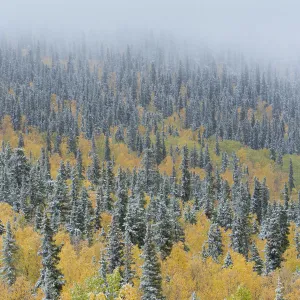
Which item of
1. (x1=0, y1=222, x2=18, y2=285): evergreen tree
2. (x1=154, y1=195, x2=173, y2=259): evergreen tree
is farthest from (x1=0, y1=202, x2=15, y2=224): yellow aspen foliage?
(x1=154, y1=195, x2=173, y2=259): evergreen tree

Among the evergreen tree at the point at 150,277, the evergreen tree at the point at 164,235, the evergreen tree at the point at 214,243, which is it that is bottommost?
the evergreen tree at the point at 214,243

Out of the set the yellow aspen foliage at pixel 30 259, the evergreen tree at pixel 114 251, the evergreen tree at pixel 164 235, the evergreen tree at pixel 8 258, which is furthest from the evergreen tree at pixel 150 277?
the yellow aspen foliage at pixel 30 259

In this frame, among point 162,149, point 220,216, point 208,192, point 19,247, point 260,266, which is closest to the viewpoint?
point 19,247

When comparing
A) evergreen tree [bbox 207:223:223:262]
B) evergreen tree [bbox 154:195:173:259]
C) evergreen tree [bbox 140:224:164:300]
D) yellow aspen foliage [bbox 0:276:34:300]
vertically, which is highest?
evergreen tree [bbox 140:224:164:300]

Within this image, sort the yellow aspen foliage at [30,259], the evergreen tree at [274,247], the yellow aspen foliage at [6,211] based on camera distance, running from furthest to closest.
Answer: the yellow aspen foliage at [6,211] → the evergreen tree at [274,247] → the yellow aspen foliage at [30,259]

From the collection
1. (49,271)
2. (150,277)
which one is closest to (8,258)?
(49,271)

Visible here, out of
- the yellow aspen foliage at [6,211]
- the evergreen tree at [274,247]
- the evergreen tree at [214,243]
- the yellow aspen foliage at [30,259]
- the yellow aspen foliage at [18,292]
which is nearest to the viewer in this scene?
the yellow aspen foliage at [18,292]

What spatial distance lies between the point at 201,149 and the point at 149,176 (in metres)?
59.4

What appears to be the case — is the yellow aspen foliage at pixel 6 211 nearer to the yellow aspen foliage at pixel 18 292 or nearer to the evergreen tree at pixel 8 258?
the evergreen tree at pixel 8 258

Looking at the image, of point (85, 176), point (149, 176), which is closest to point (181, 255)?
point (149, 176)

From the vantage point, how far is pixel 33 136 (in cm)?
19650

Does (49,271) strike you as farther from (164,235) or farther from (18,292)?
(164,235)

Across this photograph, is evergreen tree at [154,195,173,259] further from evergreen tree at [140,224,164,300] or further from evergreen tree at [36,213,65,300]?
evergreen tree at [36,213,65,300]

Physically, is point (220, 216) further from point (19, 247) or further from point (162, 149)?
point (162, 149)
